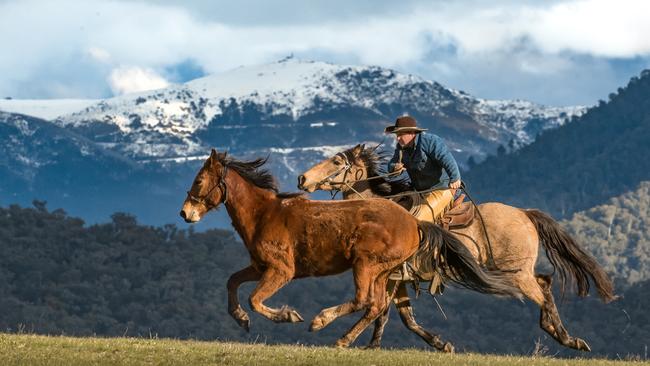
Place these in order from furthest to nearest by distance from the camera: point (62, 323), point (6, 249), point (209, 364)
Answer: point (6, 249) → point (62, 323) → point (209, 364)

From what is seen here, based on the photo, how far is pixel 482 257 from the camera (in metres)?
16.7

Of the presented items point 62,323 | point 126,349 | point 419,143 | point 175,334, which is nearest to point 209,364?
point 126,349

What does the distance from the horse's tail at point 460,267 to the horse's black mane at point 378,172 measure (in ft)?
6.12

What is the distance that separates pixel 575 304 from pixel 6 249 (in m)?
49.4

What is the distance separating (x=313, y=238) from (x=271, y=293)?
76 centimetres

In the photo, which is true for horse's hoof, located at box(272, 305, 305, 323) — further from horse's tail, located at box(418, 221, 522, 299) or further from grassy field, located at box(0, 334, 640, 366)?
horse's tail, located at box(418, 221, 522, 299)

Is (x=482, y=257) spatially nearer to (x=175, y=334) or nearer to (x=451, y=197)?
(x=451, y=197)

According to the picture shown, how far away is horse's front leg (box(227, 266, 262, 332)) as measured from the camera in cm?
1472

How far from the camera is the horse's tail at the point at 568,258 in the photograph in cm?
1723

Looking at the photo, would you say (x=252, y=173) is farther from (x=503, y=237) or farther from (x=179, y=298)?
(x=179, y=298)

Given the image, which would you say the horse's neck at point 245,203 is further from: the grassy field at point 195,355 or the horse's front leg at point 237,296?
the grassy field at point 195,355

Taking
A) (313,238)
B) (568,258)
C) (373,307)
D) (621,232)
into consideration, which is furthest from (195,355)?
(621,232)

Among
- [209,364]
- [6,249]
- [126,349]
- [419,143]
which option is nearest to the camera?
[209,364]

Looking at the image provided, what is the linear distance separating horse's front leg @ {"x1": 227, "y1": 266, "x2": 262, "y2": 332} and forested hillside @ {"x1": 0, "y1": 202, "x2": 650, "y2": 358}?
265 ft
